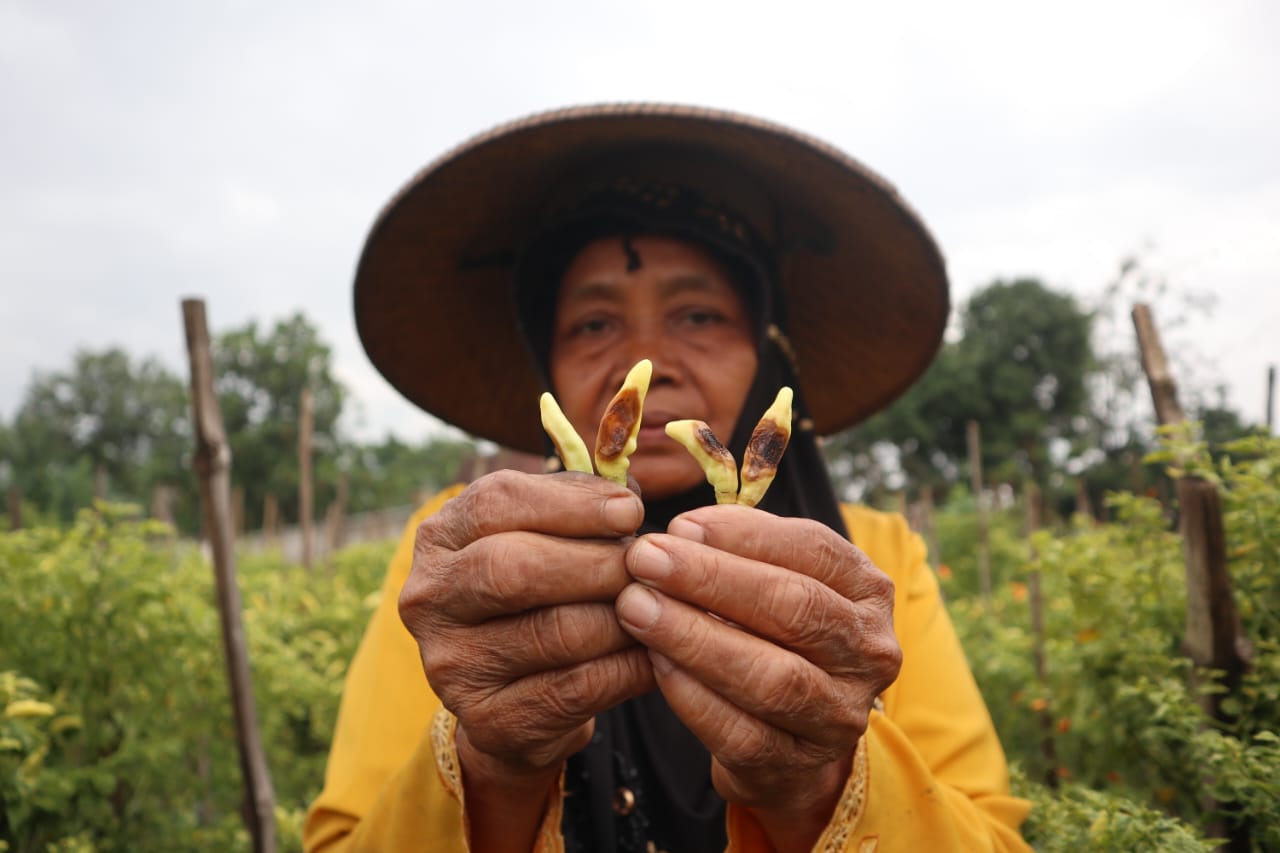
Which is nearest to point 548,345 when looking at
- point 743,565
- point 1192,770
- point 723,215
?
point 723,215

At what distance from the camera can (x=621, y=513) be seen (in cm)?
93

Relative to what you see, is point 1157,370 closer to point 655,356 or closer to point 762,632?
point 655,356

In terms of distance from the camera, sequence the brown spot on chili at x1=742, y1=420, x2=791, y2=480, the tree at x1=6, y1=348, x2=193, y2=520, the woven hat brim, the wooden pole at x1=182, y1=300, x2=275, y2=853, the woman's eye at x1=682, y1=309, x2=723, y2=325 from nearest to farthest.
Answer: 1. the brown spot on chili at x1=742, y1=420, x2=791, y2=480
2. the woman's eye at x1=682, y1=309, x2=723, y2=325
3. the woven hat brim
4. the wooden pole at x1=182, y1=300, x2=275, y2=853
5. the tree at x1=6, y1=348, x2=193, y2=520

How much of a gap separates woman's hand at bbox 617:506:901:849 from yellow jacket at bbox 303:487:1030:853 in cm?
25

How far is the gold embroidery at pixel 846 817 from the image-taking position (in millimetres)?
1162

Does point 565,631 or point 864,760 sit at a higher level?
point 565,631

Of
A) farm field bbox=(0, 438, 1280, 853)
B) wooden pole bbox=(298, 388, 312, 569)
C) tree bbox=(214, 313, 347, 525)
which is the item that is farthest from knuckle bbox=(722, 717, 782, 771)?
tree bbox=(214, 313, 347, 525)

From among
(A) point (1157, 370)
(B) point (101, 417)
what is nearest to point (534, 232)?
(A) point (1157, 370)

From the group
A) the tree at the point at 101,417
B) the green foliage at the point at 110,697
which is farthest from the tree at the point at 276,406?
the green foliage at the point at 110,697

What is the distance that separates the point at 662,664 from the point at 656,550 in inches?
6.2

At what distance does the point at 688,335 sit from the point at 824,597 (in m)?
0.96

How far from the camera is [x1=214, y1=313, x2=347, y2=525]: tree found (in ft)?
120

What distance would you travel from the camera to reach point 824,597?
0.95 m

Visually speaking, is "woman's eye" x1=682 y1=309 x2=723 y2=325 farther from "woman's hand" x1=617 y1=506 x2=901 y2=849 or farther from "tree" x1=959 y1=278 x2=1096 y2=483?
A: "tree" x1=959 y1=278 x2=1096 y2=483
